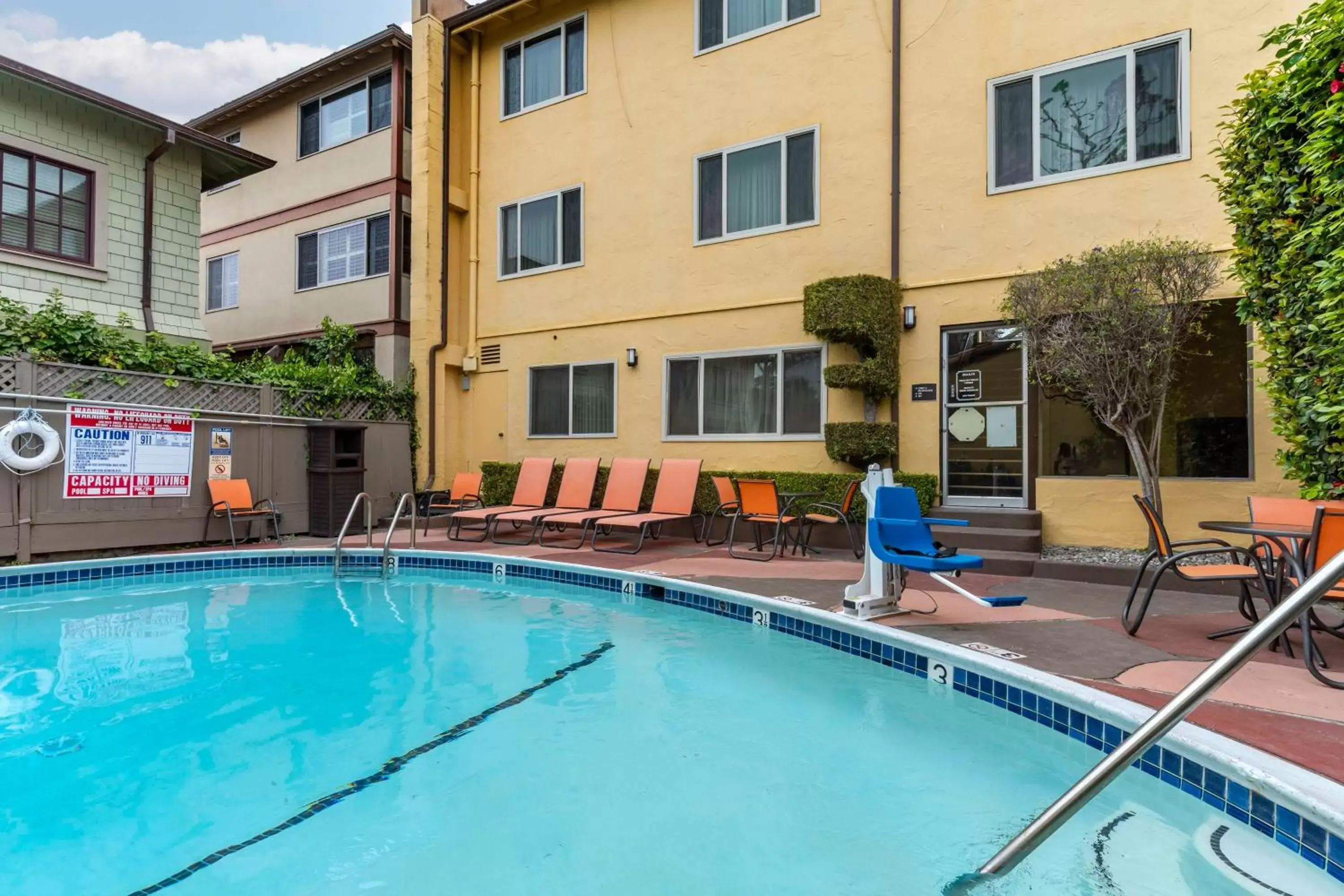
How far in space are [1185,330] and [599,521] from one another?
19.5 ft

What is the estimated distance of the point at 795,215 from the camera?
30.1ft

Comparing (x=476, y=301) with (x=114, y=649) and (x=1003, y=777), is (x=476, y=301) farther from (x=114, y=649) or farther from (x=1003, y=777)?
(x=1003, y=777)

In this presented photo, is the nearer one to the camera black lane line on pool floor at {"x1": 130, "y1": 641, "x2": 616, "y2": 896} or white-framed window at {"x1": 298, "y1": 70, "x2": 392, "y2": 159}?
black lane line on pool floor at {"x1": 130, "y1": 641, "x2": 616, "y2": 896}

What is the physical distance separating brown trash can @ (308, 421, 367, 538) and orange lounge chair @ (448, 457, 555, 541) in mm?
1456

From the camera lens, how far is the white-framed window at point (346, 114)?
43.6 feet

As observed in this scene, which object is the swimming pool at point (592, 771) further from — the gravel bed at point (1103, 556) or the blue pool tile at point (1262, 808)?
the gravel bed at point (1103, 556)

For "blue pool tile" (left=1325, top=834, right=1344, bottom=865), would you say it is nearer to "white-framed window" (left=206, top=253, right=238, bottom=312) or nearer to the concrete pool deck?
the concrete pool deck

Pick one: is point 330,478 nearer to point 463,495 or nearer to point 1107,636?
point 463,495

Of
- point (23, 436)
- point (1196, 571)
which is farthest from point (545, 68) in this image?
point (1196, 571)

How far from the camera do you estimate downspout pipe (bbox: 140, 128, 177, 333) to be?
1123cm

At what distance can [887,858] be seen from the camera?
7.90 feet

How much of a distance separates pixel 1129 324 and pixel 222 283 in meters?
16.8

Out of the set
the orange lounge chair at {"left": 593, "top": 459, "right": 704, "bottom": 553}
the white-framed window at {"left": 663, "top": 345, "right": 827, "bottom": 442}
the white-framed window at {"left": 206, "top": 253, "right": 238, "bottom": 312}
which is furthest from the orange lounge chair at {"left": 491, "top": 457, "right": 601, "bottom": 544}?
the white-framed window at {"left": 206, "top": 253, "right": 238, "bottom": 312}

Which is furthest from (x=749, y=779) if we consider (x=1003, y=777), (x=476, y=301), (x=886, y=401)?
(x=476, y=301)
